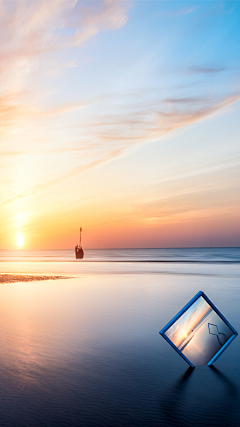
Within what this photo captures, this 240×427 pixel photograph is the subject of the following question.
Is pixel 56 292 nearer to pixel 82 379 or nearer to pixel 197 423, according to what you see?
pixel 82 379

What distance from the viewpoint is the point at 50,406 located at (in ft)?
21.9

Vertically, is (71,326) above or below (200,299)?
below

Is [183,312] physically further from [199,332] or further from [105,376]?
[105,376]

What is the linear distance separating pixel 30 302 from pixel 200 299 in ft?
47.3

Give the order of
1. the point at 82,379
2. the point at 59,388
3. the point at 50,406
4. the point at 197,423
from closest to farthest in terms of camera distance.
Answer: the point at 197,423 < the point at 50,406 < the point at 59,388 < the point at 82,379

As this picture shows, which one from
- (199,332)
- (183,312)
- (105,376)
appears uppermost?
(183,312)

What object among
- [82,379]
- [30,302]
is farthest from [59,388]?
[30,302]

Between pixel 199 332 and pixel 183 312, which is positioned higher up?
pixel 183 312

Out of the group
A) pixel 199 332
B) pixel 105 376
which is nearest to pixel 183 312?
pixel 199 332

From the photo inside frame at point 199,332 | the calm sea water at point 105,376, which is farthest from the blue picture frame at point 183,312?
the calm sea water at point 105,376

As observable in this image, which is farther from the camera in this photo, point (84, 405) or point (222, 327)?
point (222, 327)

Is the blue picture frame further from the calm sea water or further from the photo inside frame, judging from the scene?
the calm sea water

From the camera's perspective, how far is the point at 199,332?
8.45m

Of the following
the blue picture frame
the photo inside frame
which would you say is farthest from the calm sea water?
the photo inside frame
